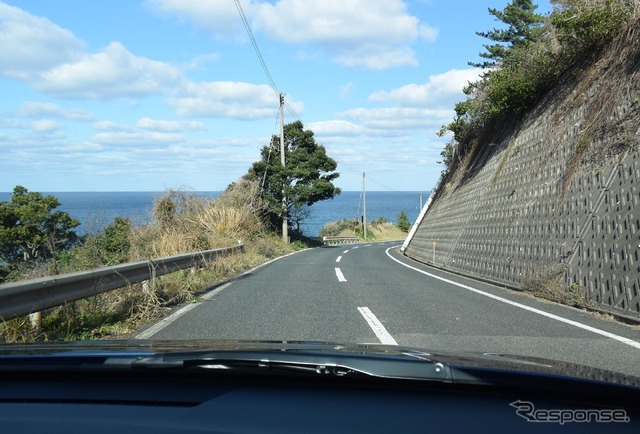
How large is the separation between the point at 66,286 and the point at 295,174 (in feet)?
111

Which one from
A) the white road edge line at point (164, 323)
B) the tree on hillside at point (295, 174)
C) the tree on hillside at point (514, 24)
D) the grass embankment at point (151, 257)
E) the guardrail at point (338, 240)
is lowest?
the guardrail at point (338, 240)

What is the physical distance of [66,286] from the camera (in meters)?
6.79

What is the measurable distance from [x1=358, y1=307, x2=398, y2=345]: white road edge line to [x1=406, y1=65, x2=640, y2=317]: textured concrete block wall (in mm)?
3774

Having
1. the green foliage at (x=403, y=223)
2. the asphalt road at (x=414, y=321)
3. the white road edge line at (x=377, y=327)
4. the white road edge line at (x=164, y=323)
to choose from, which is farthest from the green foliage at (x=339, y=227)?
the white road edge line at (x=377, y=327)

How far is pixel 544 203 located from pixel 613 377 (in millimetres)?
11380

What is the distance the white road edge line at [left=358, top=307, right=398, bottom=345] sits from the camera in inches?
266

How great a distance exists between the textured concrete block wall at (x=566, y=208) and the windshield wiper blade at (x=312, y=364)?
6.64m

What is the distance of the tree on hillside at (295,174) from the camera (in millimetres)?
40188

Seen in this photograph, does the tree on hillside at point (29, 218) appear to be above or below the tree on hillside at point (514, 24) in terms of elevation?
below

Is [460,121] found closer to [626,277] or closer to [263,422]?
[626,277]

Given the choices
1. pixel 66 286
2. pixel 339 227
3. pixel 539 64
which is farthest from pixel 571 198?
pixel 339 227

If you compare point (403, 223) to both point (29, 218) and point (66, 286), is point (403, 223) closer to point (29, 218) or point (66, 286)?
point (29, 218)

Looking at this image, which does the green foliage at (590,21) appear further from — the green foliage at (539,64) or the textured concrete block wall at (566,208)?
the textured concrete block wall at (566,208)

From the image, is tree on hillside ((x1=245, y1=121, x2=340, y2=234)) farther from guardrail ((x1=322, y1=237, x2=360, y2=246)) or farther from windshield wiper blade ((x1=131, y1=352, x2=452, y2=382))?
windshield wiper blade ((x1=131, y1=352, x2=452, y2=382))
